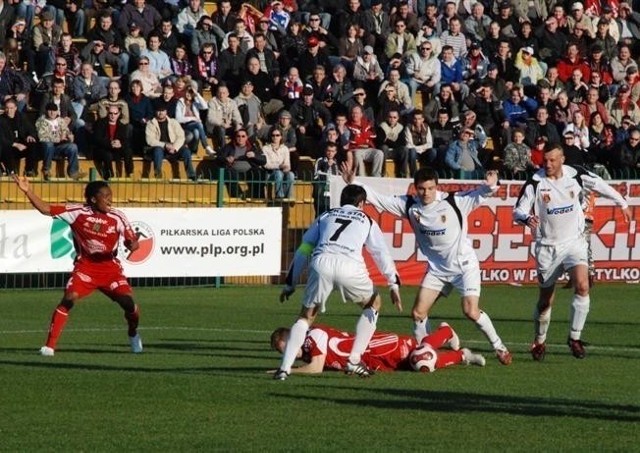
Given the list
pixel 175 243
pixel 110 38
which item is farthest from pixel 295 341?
pixel 110 38

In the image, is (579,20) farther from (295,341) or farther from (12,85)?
(295,341)

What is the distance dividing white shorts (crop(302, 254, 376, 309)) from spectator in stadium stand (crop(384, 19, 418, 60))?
20032mm

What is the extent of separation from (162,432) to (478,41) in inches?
1027

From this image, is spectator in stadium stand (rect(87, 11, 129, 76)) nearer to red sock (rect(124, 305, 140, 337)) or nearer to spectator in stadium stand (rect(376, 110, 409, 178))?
spectator in stadium stand (rect(376, 110, 409, 178))

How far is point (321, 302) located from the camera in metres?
14.7

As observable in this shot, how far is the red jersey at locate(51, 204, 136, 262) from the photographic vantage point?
1750cm

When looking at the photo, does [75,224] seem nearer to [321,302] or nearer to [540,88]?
[321,302]

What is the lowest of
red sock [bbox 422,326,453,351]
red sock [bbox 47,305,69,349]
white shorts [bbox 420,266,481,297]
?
red sock [bbox 47,305,69,349]

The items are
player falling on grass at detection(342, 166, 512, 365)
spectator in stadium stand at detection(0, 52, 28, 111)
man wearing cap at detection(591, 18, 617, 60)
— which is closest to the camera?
player falling on grass at detection(342, 166, 512, 365)

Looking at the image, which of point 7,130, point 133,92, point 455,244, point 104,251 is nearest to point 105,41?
point 133,92

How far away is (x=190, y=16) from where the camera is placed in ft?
108

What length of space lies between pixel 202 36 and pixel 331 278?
18212mm

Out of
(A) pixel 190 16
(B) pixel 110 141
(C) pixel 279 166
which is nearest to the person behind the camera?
(B) pixel 110 141

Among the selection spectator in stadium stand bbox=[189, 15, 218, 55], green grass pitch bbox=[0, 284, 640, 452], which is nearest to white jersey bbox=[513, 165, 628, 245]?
green grass pitch bbox=[0, 284, 640, 452]
